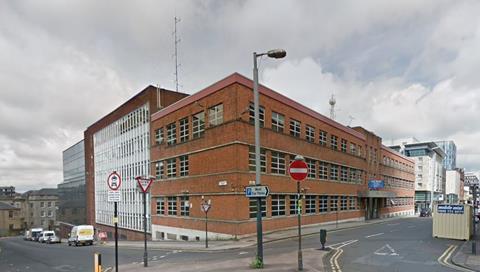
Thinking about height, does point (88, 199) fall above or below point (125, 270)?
below

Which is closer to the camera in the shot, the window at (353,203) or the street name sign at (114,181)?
the street name sign at (114,181)

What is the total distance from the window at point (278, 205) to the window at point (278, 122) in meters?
5.80

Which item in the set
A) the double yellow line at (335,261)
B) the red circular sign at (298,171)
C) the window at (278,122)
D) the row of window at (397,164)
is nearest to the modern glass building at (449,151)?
the row of window at (397,164)

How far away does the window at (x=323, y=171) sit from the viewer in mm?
38156

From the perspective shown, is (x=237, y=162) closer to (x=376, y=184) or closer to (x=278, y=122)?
(x=278, y=122)

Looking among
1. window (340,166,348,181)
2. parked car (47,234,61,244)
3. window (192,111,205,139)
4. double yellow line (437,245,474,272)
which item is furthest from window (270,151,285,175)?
parked car (47,234,61,244)

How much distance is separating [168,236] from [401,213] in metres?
52.1

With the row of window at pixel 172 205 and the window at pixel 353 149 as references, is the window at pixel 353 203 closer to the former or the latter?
the window at pixel 353 149

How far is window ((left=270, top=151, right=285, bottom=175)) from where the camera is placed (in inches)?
1189

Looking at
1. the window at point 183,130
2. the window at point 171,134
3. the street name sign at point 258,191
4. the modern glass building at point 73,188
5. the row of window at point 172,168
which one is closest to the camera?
the street name sign at point 258,191

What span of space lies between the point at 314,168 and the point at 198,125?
44.8 ft

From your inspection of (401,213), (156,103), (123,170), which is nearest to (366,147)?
(401,213)

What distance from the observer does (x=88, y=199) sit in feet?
207

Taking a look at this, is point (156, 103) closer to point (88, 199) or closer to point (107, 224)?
point (107, 224)
